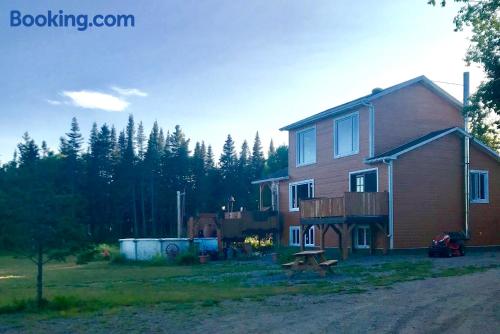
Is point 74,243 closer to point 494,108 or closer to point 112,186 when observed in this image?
point 494,108

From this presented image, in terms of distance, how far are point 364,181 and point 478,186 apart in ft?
Answer: 19.1

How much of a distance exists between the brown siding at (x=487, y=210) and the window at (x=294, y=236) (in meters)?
10.3

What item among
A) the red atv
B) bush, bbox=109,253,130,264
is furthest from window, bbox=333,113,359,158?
bush, bbox=109,253,130,264

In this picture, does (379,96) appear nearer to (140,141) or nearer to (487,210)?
(487,210)

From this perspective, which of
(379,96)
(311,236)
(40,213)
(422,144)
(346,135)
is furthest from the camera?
(311,236)

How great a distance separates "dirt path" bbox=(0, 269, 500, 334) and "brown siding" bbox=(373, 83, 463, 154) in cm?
1654

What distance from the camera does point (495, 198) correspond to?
1228 inches

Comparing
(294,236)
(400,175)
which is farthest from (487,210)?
(294,236)

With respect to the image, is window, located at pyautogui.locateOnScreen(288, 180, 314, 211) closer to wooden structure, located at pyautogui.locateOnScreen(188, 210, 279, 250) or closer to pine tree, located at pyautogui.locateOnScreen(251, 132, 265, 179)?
wooden structure, located at pyautogui.locateOnScreen(188, 210, 279, 250)

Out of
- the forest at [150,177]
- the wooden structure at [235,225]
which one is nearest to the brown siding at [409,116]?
the wooden structure at [235,225]

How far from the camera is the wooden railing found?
27.1 meters

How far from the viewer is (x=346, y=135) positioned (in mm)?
31750

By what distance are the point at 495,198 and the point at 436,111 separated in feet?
17.5

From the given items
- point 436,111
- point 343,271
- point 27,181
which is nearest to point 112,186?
point 436,111
